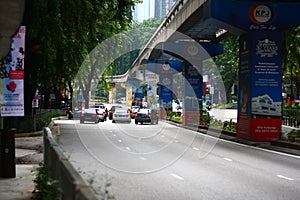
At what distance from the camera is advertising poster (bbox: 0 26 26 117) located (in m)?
13.3

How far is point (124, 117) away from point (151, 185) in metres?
38.7

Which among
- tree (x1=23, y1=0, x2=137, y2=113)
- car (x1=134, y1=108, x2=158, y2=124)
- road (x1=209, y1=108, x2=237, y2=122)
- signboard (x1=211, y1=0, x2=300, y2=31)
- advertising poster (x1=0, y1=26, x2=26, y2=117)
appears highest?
signboard (x1=211, y1=0, x2=300, y2=31)

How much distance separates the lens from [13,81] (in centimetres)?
1352

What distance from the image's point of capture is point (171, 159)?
18234 mm

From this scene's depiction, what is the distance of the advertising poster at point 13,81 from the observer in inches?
523

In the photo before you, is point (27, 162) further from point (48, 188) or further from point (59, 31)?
point (48, 188)

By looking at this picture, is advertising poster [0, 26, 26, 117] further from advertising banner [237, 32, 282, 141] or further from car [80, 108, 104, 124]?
car [80, 108, 104, 124]

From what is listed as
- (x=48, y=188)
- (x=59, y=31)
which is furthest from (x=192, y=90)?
(x=48, y=188)

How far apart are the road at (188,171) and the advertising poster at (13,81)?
1860 mm

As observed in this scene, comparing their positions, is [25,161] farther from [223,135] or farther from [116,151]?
[223,135]

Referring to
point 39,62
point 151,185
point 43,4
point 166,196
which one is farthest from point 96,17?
point 166,196

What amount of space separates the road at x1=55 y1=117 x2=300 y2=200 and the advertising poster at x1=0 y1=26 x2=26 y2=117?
73.2 inches

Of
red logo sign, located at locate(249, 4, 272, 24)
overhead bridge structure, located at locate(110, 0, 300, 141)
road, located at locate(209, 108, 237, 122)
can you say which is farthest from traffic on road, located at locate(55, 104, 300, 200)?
road, located at locate(209, 108, 237, 122)

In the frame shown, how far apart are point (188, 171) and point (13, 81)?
5533 mm
